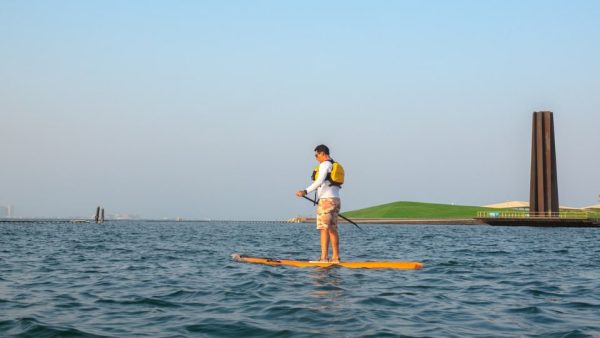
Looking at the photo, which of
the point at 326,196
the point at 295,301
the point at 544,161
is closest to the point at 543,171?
the point at 544,161

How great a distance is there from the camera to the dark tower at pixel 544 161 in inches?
3516

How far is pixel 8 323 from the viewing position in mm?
8133

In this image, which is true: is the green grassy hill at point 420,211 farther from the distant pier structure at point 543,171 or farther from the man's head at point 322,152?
the man's head at point 322,152

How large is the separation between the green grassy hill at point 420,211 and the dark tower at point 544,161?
49940 millimetres

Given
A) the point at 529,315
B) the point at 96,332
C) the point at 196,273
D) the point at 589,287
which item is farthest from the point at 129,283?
the point at 589,287

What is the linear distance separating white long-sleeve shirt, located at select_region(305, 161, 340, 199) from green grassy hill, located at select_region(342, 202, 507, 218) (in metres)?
130

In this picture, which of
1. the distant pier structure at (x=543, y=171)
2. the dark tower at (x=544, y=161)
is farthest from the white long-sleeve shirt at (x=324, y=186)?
the dark tower at (x=544, y=161)

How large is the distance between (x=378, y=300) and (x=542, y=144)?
8676cm

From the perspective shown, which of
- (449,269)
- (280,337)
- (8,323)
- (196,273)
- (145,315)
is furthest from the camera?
(449,269)

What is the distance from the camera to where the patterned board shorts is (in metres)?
15.8

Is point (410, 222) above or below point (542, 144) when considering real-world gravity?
below

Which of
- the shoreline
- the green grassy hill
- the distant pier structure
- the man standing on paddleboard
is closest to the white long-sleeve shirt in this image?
the man standing on paddleboard

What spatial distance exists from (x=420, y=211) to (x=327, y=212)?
137m

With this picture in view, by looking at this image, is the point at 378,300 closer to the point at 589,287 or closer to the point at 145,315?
the point at 145,315
